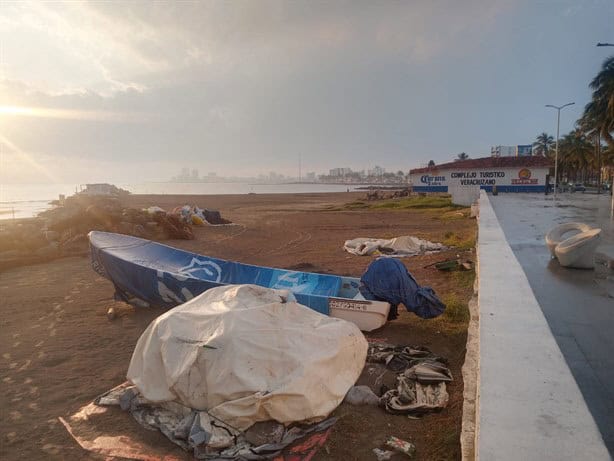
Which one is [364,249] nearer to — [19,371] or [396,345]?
[396,345]

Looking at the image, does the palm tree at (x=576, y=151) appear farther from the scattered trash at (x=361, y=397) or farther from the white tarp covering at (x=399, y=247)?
A: the scattered trash at (x=361, y=397)

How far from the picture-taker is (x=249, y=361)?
5.03 meters

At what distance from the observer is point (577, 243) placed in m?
9.43

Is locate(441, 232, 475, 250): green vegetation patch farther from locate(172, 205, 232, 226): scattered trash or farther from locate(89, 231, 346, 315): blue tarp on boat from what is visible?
locate(172, 205, 232, 226): scattered trash

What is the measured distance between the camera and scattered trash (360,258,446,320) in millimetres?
8102

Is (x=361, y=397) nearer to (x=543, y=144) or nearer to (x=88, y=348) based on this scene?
(x=88, y=348)

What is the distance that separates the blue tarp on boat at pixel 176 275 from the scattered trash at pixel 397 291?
Result: 954mm

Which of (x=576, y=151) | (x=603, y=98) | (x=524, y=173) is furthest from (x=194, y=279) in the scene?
(x=576, y=151)

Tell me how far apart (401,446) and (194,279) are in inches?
241

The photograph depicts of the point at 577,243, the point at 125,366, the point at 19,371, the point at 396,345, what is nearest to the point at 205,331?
the point at 125,366

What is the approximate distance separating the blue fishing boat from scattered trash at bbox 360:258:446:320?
0.38 m

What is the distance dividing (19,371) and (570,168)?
8986 centimetres

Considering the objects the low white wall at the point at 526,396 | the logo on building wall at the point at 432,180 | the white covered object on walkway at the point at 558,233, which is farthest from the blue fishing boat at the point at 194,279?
the logo on building wall at the point at 432,180

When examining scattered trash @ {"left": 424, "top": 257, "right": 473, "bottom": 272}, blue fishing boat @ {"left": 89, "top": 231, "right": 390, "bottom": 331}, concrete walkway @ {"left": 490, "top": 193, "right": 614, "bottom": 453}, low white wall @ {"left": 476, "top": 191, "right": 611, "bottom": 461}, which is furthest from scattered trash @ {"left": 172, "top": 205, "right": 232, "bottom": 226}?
low white wall @ {"left": 476, "top": 191, "right": 611, "bottom": 461}
